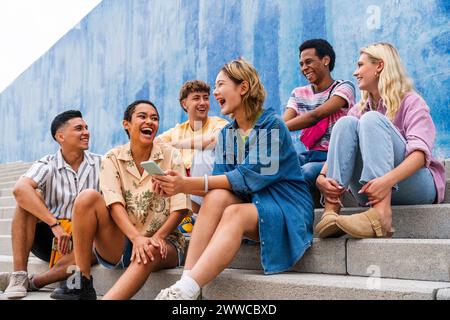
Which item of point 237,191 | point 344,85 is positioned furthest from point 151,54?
point 237,191

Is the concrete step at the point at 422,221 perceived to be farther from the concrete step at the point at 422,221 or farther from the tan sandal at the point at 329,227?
the tan sandal at the point at 329,227

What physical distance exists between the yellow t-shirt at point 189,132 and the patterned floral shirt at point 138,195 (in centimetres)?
60

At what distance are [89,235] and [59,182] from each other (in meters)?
0.70

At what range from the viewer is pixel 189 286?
179 cm

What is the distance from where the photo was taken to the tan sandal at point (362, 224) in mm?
1933

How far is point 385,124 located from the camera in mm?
2031

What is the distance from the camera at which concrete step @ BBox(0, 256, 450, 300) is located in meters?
1.60

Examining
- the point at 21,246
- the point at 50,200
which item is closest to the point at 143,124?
the point at 50,200

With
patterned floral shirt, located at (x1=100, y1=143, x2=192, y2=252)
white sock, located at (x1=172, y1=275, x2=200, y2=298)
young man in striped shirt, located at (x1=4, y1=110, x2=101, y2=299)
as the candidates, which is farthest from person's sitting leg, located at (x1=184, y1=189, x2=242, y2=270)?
young man in striped shirt, located at (x1=4, y1=110, x2=101, y2=299)

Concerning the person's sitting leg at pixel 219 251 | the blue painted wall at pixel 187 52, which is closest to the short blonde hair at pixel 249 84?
the person's sitting leg at pixel 219 251

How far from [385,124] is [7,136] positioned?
10.4 metres

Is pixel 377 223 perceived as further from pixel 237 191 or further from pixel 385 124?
pixel 237 191

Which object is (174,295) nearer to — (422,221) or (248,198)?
(248,198)
